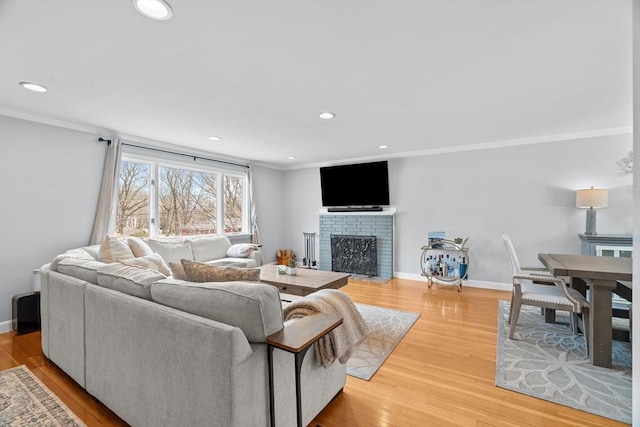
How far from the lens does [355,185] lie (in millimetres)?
5781

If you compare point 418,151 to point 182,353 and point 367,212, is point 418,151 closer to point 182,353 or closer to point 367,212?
point 367,212

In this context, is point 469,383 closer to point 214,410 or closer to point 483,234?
point 214,410

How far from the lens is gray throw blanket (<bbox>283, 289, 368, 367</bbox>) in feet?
5.47

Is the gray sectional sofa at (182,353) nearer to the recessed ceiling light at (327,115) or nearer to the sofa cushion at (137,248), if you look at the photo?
the sofa cushion at (137,248)

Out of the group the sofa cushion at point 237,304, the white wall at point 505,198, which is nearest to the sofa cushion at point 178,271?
the sofa cushion at point 237,304

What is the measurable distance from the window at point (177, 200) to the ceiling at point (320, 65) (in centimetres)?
82

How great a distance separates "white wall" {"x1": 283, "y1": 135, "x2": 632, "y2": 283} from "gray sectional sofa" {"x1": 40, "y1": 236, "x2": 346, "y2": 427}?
372 centimetres

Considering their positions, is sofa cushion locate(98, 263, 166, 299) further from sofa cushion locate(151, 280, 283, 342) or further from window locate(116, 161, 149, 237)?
window locate(116, 161, 149, 237)

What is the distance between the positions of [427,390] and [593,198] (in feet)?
11.4

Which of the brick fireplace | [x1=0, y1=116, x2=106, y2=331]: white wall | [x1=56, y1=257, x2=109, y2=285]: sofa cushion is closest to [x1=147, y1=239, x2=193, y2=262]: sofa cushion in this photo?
[x1=0, y1=116, x2=106, y2=331]: white wall

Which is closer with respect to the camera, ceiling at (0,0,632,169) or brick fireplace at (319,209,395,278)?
ceiling at (0,0,632,169)

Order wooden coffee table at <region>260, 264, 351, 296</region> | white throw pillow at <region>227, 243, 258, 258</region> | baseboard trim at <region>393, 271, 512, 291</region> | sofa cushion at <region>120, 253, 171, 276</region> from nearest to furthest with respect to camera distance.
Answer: sofa cushion at <region>120, 253, 171, 276</region> < wooden coffee table at <region>260, 264, 351, 296</region> < baseboard trim at <region>393, 271, 512, 291</region> < white throw pillow at <region>227, 243, 258, 258</region>

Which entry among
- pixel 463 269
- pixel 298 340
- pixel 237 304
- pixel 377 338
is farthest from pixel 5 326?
pixel 463 269

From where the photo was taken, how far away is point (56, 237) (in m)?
3.42
